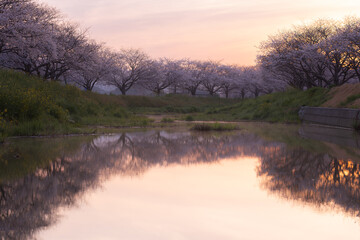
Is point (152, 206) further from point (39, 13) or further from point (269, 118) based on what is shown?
point (39, 13)

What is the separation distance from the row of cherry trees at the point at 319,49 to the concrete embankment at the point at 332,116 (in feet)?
20.0

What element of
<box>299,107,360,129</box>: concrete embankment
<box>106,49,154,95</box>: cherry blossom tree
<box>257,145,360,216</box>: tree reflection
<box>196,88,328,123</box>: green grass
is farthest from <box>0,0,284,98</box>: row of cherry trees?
<box>257,145,360,216</box>: tree reflection

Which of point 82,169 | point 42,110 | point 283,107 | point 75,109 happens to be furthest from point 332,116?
point 82,169

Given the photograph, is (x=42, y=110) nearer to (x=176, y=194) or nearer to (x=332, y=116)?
(x=176, y=194)

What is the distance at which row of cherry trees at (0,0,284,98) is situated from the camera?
2827 centimetres

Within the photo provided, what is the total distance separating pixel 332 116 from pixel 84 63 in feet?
87.8

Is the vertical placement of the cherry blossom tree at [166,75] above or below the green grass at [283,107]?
above

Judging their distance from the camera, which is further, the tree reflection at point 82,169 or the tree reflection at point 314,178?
the tree reflection at point 314,178

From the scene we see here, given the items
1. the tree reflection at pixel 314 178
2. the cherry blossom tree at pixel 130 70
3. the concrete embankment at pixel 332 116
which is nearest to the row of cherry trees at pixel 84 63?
the cherry blossom tree at pixel 130 70

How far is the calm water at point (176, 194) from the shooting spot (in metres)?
4.19

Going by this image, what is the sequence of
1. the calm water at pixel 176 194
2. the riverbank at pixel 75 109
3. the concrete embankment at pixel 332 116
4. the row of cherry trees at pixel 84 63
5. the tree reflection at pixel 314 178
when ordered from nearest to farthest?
the calm water at pixel 176 194, the tree reflection at pixel 314 178, the riverbank at pixel 75 109, the concrete embankment at pixel 332 116, the row of cherry trees at pixel 84 63

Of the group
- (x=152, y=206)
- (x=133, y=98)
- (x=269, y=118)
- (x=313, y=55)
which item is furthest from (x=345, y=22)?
(x=152, y=206)

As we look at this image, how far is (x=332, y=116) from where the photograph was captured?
72.4 ft

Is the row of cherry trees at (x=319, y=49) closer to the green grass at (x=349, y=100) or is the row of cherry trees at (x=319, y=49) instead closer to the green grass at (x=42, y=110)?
the green grass at (x=349, y=100)
